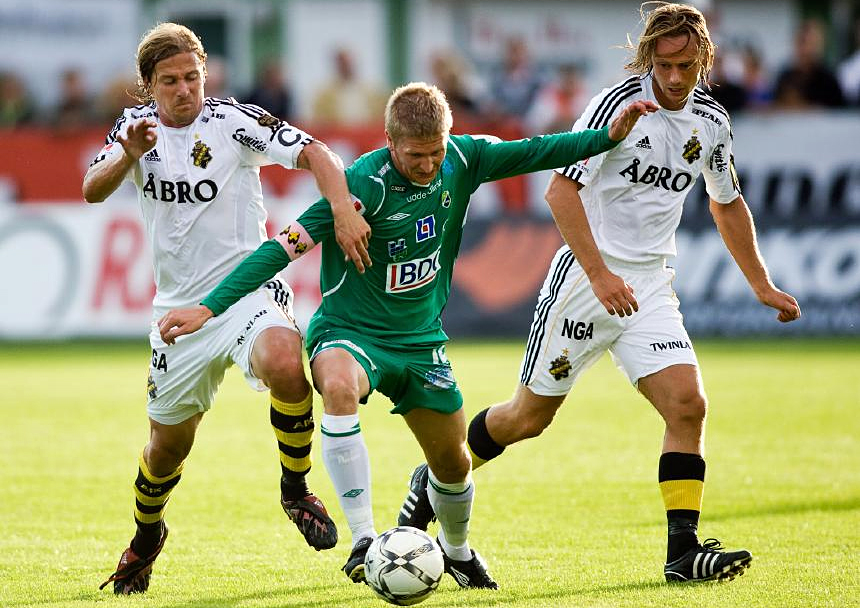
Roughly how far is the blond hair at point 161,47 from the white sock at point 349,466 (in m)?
1.76

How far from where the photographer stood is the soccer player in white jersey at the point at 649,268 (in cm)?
613

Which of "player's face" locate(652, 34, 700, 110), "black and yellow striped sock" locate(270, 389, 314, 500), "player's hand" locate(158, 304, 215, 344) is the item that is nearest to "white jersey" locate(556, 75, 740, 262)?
"player's face" locate(652, 34, 700, 110)

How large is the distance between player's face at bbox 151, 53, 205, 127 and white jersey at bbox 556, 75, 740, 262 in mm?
1711

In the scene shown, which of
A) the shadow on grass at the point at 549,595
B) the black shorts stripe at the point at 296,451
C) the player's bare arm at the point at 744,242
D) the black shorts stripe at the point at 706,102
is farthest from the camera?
the player's bare arm at the point at 744,242

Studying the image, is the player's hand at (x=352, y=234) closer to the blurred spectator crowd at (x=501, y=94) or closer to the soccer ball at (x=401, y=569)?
the soccer ball at (x=401, y=569)

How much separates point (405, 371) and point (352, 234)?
66 centimetres

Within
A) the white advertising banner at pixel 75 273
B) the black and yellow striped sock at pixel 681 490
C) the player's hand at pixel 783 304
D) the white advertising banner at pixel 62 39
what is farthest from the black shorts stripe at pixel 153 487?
the white advertising banner at pixel 62 39

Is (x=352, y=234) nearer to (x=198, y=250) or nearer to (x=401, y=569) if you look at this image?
(x=198, y=250)

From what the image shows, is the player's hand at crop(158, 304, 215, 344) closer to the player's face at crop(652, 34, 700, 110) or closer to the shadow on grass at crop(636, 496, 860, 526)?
the player's face at crop(652, 34, 700, 110)

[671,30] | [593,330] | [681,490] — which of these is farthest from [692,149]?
[681,490]

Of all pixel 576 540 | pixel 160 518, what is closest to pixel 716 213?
pixel 576 540

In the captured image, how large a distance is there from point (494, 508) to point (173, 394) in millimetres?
2437

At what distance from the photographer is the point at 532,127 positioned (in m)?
18.2

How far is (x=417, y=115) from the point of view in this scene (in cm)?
545
